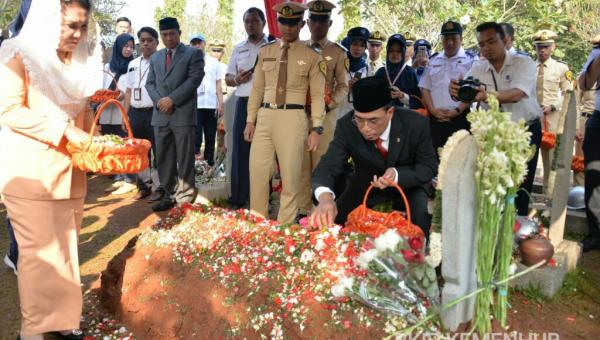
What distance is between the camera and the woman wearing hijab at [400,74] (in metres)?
6.60

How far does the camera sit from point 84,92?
10.9ft

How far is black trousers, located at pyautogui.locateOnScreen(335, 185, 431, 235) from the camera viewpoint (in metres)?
4.06

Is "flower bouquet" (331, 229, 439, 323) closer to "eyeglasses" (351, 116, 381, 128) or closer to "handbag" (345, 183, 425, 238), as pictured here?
"handbag" (345, 183, 425, 238)

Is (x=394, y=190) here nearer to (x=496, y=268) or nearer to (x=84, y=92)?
(x=496, y=268)

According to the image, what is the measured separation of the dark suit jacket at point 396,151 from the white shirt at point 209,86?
5370 millimetres

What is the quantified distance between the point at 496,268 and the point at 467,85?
2.55 m

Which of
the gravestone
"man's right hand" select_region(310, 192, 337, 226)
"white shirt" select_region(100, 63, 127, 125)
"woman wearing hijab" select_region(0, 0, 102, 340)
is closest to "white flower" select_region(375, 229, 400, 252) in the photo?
the gravestone

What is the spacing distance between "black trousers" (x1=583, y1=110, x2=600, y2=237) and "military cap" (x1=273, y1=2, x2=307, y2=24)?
10.0 feet

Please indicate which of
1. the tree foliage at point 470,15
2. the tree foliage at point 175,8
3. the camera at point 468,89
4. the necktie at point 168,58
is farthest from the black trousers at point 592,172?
the tree foliage at point 175,8

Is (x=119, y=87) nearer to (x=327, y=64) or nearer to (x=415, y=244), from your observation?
(x=327, y=64)

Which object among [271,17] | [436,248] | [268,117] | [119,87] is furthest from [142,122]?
[436,248]

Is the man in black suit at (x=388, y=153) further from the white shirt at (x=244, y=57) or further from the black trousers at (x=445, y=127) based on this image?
the white shirt at (x=244, y=57)

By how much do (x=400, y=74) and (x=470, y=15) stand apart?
11889mm

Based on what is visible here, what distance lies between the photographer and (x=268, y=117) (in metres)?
5.22
